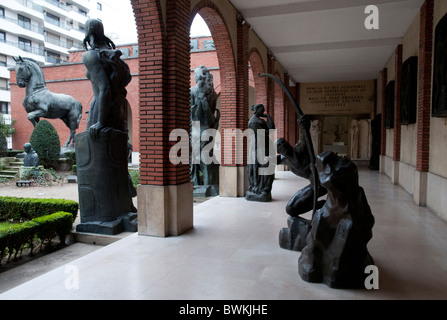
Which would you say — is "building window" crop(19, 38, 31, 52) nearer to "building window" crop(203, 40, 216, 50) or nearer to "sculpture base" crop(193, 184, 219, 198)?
"building window" crop(203, 40, 216, 50)

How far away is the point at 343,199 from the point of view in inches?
129

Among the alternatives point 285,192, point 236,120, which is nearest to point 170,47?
point 236,120

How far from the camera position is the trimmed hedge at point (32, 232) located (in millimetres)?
4719

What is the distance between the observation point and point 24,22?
35.2 metres

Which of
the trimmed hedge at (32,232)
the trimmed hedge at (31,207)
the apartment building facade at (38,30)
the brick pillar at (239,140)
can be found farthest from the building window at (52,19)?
the trimmed hedge at (32,232)

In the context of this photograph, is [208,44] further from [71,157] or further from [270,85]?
[71,157]

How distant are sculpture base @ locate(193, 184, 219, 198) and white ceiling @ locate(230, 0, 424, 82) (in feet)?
15.6

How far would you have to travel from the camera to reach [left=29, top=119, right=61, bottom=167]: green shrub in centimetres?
1448

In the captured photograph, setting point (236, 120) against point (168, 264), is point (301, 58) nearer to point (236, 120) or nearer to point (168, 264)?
point (236, 120)

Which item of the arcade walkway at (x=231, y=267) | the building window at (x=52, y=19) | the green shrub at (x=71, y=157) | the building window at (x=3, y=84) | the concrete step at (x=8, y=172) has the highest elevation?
the building window at (x=52, y=19)

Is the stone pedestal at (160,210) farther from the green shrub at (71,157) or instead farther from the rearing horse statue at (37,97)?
the green shrub at (71,157)

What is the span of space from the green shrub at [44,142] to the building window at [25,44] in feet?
83.6

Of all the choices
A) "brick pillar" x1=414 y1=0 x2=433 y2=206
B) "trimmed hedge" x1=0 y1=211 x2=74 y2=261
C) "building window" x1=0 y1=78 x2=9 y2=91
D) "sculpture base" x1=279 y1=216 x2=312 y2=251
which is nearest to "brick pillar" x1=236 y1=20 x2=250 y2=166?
"brick pillar" x1=414 y1=0 x2=433 y2=206
